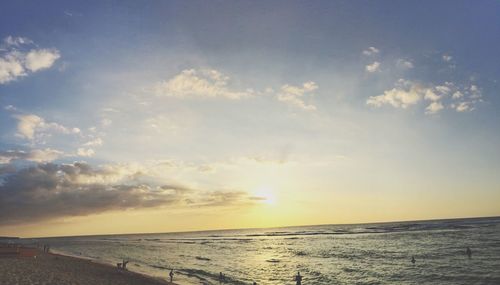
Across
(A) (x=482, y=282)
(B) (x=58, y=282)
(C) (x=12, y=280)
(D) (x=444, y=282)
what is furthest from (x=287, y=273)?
(C) (x=12, y=280)

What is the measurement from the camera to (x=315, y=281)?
3916 cm

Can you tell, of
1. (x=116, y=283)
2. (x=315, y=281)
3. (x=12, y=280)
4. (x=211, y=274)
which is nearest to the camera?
(x=12, y=280)

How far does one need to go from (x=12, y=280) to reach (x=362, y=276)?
3507 cm

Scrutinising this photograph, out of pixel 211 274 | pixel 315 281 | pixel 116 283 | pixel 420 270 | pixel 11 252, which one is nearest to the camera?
pixel 116 283

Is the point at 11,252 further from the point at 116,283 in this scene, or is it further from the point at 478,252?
the point at 478,252

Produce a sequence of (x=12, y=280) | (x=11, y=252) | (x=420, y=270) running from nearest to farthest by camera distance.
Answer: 1. (x=12, y=280)
2. (x=420, y=270)
3. (x=11, y=252)

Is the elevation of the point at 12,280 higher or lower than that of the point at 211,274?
higher

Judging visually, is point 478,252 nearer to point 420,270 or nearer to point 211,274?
point 420,270

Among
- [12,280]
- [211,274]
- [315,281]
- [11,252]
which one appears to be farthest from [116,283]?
[11,252]

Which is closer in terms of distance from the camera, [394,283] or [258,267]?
[394,283]

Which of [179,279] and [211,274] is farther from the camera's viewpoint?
[211,274]

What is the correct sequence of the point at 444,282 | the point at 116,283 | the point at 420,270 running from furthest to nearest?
the point at 420,270
the point at 444,282
the point at 116,283

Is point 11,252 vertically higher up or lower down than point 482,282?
higher up

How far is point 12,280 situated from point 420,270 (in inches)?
1680
